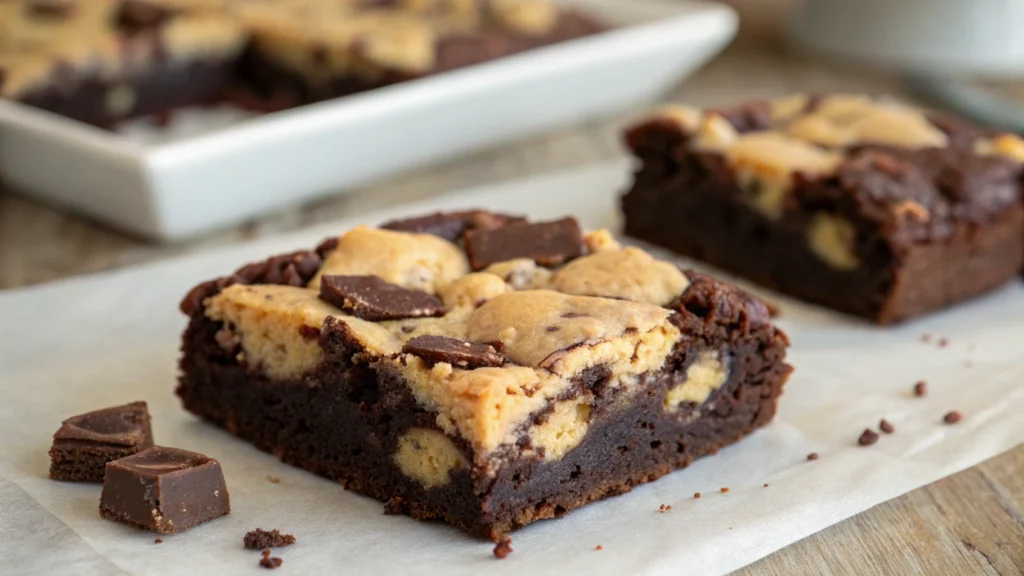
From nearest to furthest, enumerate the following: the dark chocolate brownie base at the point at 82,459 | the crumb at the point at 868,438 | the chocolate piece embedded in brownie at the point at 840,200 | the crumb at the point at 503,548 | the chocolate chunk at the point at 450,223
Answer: the crumb at the point at 503,548 → the dark chocolate brownie base at the point at 82,459 → the crumb at the point at 868,438 → the chocolate chunk at the point at 450,223 → the chocolate piece embedded in brownie at the point at 840,200

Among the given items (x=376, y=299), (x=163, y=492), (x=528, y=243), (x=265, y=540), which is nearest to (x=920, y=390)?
A: (x=528, y=243)

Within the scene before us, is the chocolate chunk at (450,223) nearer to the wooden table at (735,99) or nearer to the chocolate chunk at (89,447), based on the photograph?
the chocolate chunk at (89,447)

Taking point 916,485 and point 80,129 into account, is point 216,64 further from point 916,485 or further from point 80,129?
point 916,485

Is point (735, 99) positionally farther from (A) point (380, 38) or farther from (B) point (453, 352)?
(B) point (453, 352)

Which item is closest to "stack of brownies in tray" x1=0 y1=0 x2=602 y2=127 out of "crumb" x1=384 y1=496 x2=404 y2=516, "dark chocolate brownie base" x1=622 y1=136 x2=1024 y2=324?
"dark chocolate brownie base" x1=622 y1=136 x2=1024 y2=324

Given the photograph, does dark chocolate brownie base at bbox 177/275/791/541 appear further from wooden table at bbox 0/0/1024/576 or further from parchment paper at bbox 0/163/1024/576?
wooden table at bbox 0/0/1024/576

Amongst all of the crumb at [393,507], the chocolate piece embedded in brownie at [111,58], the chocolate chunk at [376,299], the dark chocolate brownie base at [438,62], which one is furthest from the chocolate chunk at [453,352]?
the chocolate piece embedded in brownie at [111,58]
